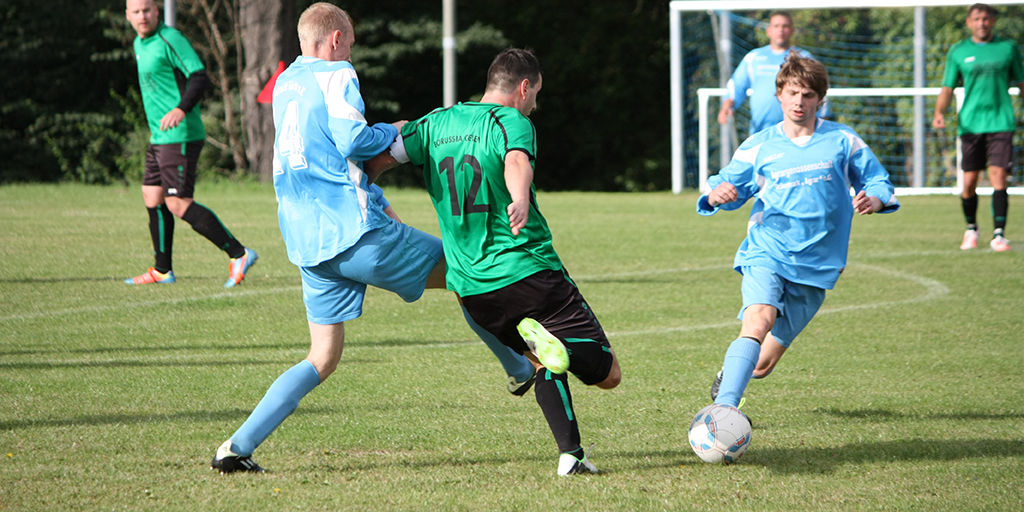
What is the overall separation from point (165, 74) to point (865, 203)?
600 centimetres

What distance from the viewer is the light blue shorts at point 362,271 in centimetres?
377

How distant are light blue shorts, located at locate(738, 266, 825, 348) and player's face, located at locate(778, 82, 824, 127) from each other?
68cm

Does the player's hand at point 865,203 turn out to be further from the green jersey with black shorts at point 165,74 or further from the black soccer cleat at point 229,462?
the green jersey with black shorts at point 165,74

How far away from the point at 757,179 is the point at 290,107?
2.00 meters

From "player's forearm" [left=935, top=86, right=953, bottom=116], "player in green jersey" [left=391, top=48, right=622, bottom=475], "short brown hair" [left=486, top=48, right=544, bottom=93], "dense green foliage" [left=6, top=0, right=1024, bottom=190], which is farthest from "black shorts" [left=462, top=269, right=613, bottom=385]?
"dense green foliage" [left=6, top=0, right=1024, bottom=190]

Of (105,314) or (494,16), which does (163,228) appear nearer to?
(105,314)

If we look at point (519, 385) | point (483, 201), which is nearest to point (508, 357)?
point (519, 385)

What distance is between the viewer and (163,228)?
818cm

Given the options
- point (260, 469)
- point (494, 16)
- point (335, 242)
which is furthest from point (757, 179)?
point (494, 16)

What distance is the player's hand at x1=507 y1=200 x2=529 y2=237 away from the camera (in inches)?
134

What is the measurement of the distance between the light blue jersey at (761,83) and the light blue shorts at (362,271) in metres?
5.55

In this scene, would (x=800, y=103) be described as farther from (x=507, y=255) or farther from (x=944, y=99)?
(x=944, y=99)

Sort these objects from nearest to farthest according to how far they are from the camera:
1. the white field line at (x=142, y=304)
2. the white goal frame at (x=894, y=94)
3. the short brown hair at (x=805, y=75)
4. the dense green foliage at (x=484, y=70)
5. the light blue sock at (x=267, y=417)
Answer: the light blue sock at (x=267, y=417), the short brown hair at (x=805, y=75), the white field line at (x=142, y=304), the white goal frame at (x=894, y=94), the dense green foliage at (x=484, y=70)

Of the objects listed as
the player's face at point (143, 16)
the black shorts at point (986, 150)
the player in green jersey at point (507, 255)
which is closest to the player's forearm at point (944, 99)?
the black shorts at point (986, 150)
